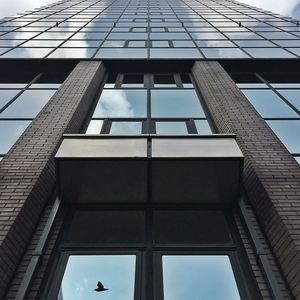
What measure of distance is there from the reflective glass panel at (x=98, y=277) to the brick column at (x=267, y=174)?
6.50 ft

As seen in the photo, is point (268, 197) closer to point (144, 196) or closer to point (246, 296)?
point (246, 296)

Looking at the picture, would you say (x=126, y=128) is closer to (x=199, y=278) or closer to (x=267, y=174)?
(x=267, y=174)

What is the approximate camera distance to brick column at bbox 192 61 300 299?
462 cm

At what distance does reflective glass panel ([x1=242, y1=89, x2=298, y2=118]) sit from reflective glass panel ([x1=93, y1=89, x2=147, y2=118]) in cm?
286

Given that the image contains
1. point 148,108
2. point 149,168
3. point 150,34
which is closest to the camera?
point 149,168

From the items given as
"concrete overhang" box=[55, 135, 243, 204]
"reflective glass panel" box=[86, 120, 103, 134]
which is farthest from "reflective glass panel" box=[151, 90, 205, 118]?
"concrete overhang" box=[55, 135, 243, 204]

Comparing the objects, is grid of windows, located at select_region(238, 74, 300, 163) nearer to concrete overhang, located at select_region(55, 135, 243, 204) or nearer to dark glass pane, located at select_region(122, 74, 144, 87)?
concrete overhang, located at select_region(55, 135, 243, 204)

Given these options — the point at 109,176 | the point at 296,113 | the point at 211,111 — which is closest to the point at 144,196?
the point at 109,176

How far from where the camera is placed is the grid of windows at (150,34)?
42.1 ft

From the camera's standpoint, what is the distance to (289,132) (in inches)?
310

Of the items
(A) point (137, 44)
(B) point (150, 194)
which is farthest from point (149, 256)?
(A) point (137, 44)

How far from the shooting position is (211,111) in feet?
27.8

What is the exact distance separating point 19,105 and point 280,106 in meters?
6.58

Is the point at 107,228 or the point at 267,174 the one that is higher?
the point at 267,174
